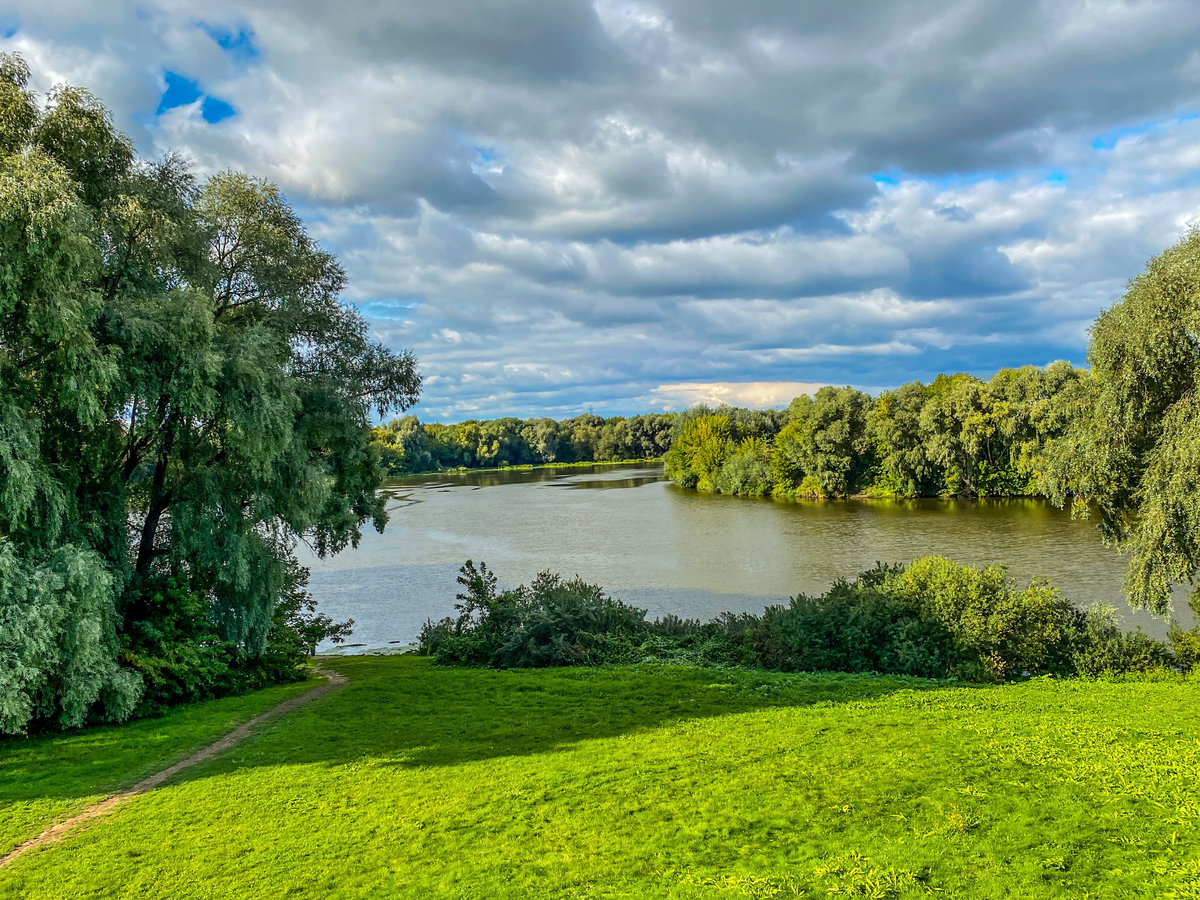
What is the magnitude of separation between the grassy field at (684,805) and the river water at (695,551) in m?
14.7

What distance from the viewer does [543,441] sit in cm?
16550

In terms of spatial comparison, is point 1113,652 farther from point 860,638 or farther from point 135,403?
point 135,403

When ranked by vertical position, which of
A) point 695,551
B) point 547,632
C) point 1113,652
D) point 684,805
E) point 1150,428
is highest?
point 1150,428

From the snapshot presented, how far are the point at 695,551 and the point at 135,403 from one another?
33019mm

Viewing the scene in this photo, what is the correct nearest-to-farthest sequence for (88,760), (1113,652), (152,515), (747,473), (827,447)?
(88,760)
(1113,652)
(152,515)
(827,447)
(747,473)

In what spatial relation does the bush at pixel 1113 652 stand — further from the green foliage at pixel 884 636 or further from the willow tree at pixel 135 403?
the willow tree at pixel 135 403

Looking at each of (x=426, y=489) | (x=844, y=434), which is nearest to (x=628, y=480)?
(x=426, y=489)

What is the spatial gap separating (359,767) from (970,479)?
236 feet

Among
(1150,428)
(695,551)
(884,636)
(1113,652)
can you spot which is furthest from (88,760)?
(695,551)

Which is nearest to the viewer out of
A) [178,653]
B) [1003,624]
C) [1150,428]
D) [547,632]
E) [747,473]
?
[178,653]

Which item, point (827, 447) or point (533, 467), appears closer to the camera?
point (827, 447)

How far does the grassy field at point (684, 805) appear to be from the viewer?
21.7 ft

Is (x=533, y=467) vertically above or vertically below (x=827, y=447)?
below

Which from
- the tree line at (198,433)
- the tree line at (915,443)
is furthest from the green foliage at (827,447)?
the tree line at (198,433)
